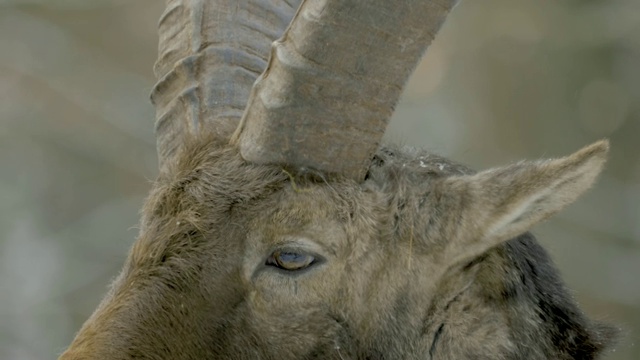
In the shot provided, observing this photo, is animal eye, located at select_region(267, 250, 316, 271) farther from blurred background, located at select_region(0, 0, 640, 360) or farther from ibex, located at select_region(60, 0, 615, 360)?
blurred background, located at select_region(0, 0, 640, 360)

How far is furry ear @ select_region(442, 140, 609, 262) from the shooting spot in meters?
4.21

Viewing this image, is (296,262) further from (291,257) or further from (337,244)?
(337,244)

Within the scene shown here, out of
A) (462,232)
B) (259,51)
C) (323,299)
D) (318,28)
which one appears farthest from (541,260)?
(259,51)

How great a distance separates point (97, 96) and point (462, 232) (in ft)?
46.0

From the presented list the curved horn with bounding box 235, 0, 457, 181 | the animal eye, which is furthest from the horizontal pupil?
the curved horn with bounding box 235, 0, 457, 181

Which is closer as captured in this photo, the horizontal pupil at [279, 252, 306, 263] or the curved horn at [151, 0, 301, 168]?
the horizontal pupil at [279, 252, 306, 263]

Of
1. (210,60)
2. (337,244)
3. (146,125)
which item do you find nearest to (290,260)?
(337,244)

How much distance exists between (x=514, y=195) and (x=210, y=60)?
1.87 metres

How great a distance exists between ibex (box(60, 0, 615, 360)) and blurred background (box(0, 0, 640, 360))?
8558 millimetres

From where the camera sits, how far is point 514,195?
429 centimetres

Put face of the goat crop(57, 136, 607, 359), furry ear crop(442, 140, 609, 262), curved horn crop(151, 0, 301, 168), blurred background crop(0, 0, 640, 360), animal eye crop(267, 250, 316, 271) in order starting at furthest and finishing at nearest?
blurred background crop(0, 0, 640, 360) < curved horn crop(151, 0, 301, 168) < animal eye crop(267, 250, 316, 271) < face of the goat crop(57, 136, 607, 359) < furry ear crop(442, 140, 609, 262)

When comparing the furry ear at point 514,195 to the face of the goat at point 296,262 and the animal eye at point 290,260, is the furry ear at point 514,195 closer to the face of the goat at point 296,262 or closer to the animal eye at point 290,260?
the face of the goat at point 296,262

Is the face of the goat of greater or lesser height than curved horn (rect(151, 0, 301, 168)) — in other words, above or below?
below

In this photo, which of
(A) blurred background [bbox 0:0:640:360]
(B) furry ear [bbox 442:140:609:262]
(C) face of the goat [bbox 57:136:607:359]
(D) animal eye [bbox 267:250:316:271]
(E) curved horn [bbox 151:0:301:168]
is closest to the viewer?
(B) furry ear [bbox 442:140:609:262]
